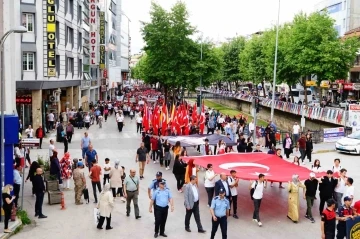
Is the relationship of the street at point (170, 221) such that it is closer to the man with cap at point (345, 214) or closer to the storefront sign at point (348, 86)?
the man with cap at point (345, 214)

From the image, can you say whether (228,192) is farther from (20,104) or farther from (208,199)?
(20,104)

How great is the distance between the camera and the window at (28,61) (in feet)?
116

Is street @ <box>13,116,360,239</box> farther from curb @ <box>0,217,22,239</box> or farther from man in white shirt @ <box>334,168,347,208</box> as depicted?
man in white shirt @ <box>334,168,347,208</box>

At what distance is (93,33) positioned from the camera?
58.8 m

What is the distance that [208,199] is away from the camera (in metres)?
16.8

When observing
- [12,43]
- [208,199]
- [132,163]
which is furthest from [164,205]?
[132,163]

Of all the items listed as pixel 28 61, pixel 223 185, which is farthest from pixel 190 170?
pixel 28 61

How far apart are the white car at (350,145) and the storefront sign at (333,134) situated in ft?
12.0

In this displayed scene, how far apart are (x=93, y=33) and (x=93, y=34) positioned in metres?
0.13

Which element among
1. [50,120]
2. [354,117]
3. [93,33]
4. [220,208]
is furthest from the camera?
[93,33]

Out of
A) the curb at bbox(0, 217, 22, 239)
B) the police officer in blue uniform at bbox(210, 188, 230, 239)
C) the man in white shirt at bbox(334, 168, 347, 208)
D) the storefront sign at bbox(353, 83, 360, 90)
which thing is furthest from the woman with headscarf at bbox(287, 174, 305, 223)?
the storefront sign at bbox(353, 83, 360, 90)

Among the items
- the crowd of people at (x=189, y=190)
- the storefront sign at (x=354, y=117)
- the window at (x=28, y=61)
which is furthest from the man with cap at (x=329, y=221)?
the window at (x=28, y=61)

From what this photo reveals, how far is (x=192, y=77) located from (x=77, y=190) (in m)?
35.9

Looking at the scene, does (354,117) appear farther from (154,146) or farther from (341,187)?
(341,187)
